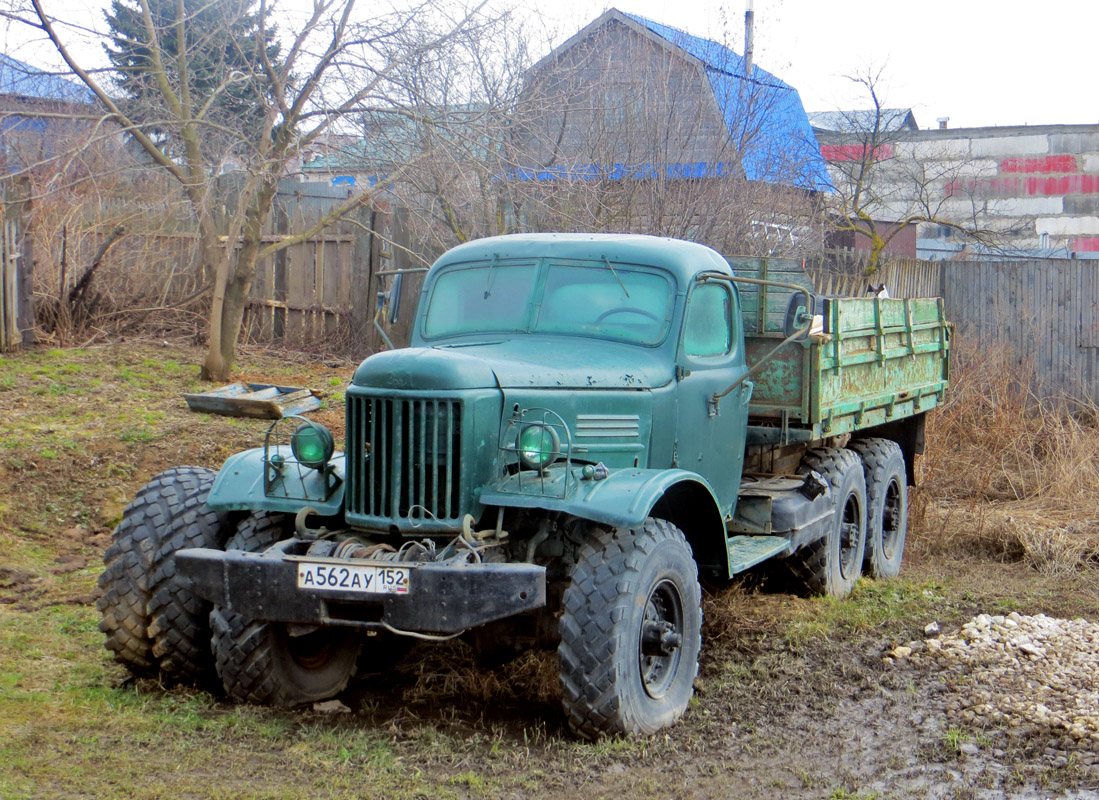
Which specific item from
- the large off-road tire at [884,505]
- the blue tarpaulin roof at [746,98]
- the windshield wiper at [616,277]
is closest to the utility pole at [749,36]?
the blue tarpaulin roof at [746,98]

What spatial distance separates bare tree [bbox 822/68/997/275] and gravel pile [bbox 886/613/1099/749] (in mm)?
7628

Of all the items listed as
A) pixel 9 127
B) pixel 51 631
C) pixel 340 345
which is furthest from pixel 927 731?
pixel 340 345

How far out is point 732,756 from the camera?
4594 mm

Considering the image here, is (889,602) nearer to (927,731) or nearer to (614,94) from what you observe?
(927,731)

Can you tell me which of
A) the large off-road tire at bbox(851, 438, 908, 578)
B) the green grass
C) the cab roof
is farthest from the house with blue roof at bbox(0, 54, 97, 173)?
the green grass

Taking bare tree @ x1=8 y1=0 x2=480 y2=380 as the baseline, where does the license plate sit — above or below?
below

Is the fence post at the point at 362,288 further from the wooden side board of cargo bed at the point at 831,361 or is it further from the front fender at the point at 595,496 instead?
the front fender at the point at 595,496

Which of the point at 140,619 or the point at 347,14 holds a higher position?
the point at 347,14

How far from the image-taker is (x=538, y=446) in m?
4.87

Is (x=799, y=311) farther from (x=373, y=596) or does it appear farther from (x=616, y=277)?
(x=373, y=596)

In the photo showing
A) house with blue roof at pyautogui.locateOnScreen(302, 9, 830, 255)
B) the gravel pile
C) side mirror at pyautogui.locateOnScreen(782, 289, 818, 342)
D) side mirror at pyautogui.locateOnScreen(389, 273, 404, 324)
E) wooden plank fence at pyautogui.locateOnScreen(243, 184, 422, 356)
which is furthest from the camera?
wooden plank fence at pyautogui.locateOnScreen(243, 184, 422, 356)

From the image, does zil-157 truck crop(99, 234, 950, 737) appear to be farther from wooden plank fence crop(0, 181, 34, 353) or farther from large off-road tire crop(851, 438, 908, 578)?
wooden plank fence crop(0, 181, 34, 353)

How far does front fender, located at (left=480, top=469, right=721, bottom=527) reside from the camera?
180 inches

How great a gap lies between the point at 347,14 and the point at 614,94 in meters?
3.09
